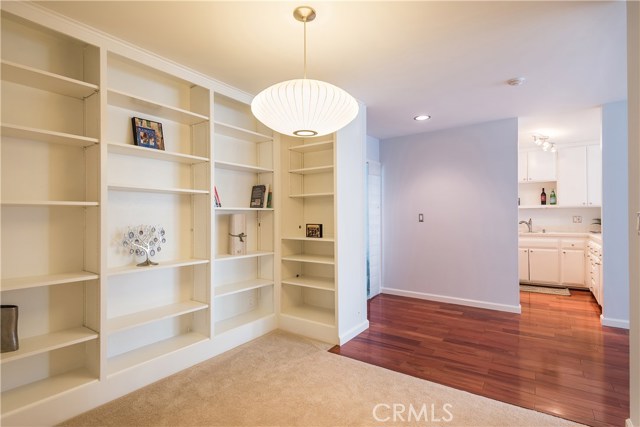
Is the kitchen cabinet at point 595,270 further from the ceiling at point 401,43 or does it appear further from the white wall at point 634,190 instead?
the white wall at point 634,190

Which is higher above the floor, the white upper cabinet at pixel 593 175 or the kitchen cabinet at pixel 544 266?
the white upper cabinet at pixel 593 175

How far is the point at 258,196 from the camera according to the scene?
11.2 ft

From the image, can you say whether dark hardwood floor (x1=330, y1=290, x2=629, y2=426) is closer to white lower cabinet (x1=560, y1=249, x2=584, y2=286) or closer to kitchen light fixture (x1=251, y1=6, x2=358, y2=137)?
white lower cabinet (x1=560, y1=249, x2=584, y2=286)

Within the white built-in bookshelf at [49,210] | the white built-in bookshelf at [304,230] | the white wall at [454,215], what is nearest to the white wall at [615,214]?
the white wall at [454,215]

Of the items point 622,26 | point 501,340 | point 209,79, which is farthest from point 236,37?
point 501,340

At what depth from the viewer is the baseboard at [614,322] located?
3.42 metres

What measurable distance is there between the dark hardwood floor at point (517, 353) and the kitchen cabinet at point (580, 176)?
1829 millimetres

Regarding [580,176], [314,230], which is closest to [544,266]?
[580,176]

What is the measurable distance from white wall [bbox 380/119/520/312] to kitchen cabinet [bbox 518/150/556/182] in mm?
2048

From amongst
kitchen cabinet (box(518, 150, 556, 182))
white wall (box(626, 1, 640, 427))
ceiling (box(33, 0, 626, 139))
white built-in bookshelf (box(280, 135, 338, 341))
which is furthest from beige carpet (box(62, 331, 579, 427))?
kitchen cabinet (box(518, 150, 556, 182))

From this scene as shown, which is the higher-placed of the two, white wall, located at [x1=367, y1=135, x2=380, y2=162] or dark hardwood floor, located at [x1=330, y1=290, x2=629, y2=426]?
white wall, located at [x1=367, y1=135, x2=380, y2=162]

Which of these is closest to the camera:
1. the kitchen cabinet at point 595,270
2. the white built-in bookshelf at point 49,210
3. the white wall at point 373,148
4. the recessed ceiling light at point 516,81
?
the white built-in bookshelf at point 49,210

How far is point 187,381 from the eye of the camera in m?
2.40
